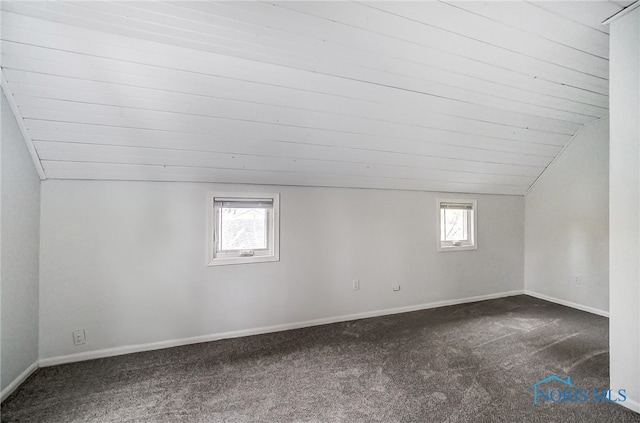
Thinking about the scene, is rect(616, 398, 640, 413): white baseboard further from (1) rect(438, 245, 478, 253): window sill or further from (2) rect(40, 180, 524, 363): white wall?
(1) rect(438, 245, 478, 253): window sill

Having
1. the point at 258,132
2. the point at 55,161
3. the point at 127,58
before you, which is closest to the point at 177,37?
the point at 127,58

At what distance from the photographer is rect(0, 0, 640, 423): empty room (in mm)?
1524

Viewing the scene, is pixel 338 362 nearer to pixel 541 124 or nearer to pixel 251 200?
pixel 251 200

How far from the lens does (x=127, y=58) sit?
1.50 m

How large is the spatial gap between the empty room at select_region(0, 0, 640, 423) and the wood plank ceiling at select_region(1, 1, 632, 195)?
14mm

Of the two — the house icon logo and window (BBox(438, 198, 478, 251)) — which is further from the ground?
window (BBox(438, 198, 478, 251))

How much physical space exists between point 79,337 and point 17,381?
0.39 m

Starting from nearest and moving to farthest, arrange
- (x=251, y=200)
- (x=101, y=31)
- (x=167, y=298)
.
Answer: (x=101, y=31)
(x=167, y=298)
(x=251, y=200)

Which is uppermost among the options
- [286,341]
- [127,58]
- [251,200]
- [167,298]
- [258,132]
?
[127,58]

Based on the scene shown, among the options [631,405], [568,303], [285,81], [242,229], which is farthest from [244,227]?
[568,303]

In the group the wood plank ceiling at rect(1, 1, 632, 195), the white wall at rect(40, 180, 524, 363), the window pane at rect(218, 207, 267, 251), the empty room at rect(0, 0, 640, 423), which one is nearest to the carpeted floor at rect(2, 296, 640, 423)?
the empty room at rect(0, 0, 640, 423)

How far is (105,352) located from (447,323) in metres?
3.40

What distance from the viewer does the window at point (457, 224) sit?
356 cm

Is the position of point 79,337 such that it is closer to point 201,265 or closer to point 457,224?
point 201,265
